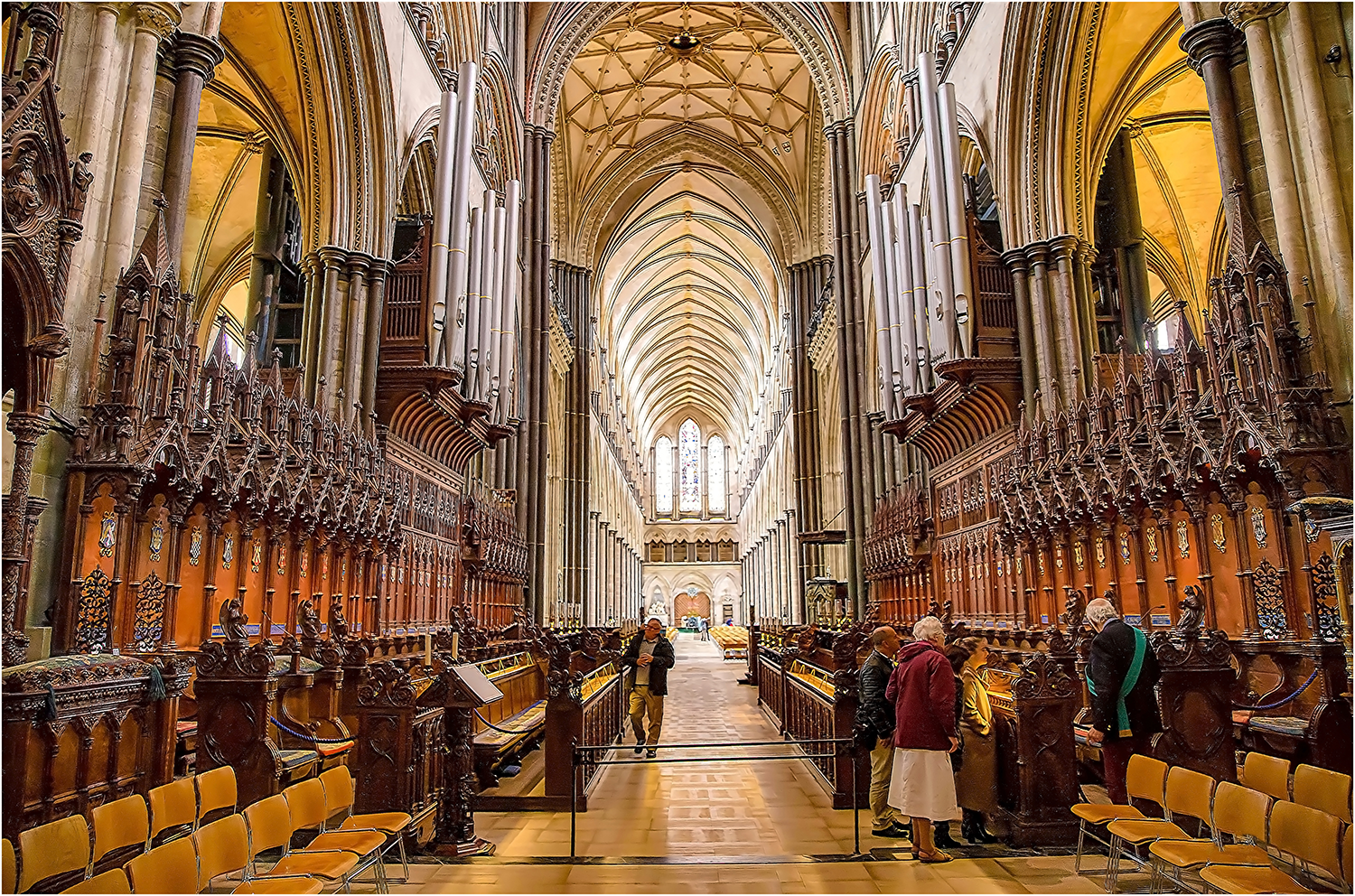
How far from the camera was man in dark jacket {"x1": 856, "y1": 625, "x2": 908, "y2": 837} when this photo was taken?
17.5ft

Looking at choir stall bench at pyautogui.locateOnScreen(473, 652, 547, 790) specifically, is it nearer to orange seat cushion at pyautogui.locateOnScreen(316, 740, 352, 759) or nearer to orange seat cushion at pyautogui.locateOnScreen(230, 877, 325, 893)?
orange seat cushion at pyautogui.locateOnScreen(316, 740, 352, 759)

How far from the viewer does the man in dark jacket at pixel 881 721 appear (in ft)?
17.5

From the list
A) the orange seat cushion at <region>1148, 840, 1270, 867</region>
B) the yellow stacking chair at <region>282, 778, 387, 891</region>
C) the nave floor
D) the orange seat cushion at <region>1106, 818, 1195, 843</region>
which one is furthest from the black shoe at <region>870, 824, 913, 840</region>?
the yellow stacking chair at <region>282, 778, 387, 891</region>

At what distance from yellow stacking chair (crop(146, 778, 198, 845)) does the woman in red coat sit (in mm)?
3592

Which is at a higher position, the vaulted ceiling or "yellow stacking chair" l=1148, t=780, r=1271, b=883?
the vaulted ceiling

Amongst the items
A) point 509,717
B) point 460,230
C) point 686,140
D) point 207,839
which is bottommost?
point 509,717

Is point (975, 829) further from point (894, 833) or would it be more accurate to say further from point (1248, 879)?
point (1248, 879)

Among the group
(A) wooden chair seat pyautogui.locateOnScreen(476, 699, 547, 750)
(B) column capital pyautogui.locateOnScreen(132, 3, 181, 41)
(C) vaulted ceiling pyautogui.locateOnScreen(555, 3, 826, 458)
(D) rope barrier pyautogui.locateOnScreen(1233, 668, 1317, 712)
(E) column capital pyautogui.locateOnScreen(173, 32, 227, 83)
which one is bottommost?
(A) wooden chair seat pyautogui.locateOnScreen(476, 699, 547, 750)

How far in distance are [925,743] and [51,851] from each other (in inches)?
158

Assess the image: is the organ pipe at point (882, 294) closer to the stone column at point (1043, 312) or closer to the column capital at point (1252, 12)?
the stone column at point (1043, 312)

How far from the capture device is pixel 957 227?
11266mm

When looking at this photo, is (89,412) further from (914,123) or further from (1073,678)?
(914,123)

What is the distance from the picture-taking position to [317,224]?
11289 millimetres

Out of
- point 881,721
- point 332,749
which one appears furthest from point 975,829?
point 332,749
